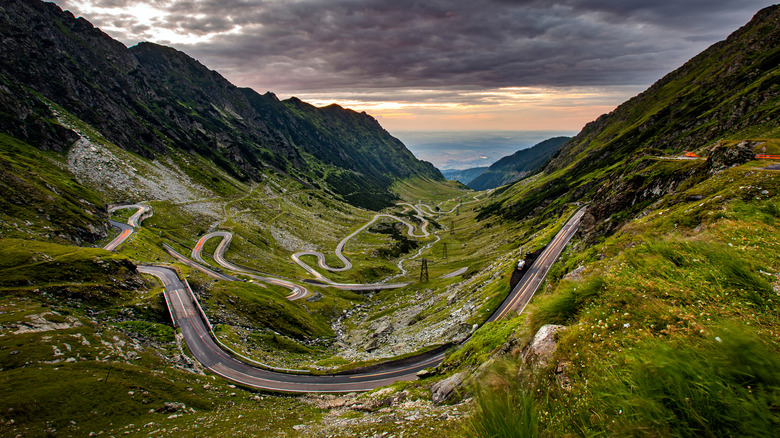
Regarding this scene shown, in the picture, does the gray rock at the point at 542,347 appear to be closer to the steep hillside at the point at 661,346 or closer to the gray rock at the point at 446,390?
the steep hillside at the point at 661,346

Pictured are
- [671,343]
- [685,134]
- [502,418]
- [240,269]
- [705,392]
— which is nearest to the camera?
[705,392]

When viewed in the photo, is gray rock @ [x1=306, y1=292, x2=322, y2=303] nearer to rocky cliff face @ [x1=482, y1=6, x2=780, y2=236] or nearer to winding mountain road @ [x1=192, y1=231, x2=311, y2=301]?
winding mountain road @ [x1=192, y1=231, x2=311, y2=301]

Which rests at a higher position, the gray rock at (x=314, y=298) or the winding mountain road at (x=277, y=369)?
the winding mountain road at (x=277, y=369)

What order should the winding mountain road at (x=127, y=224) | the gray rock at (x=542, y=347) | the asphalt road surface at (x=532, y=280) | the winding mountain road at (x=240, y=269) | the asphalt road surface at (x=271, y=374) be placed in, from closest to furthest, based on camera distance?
the gray rock at (x=542, y=347), the asphalt road surface at (x=271, y=374), the asphalt road surface at (x=532, y=280), the winding mountain road at (x=127, y=224), the winding mountain road at (x=240, y=269)

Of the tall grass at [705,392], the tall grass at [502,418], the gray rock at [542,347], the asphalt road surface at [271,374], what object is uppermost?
the tall grass at [705,392]

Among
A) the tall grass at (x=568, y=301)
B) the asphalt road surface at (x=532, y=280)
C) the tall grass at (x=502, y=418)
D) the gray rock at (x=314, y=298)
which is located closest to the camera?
the tall grass at (x=502, y=418)

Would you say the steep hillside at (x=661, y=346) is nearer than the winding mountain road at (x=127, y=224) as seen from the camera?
Yes

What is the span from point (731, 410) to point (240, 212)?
162971mm

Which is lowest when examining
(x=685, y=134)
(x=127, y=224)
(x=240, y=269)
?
(x=240, y=269)

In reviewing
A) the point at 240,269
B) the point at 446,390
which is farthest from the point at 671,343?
the point at 240,269

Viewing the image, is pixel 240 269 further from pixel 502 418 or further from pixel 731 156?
pixel 731 156

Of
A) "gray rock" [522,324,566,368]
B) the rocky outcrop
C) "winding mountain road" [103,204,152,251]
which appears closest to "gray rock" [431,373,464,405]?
"gray rock" [522,324,566,368]

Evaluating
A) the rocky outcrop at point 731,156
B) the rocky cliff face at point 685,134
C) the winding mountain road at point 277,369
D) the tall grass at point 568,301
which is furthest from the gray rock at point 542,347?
the rocky cliff face at point 685,134

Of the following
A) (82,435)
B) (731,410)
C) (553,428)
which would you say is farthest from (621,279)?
(82,435)
